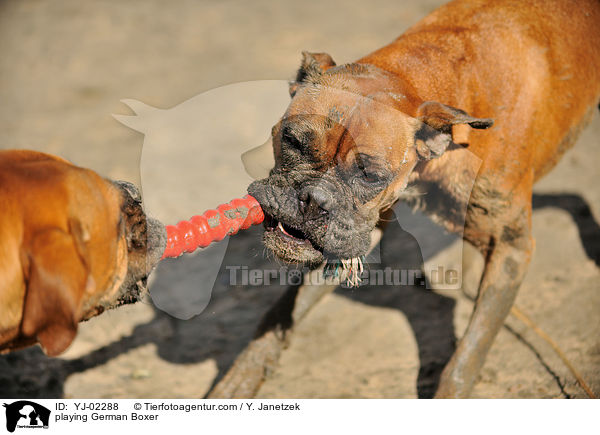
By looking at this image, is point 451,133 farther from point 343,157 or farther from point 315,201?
point 315,201

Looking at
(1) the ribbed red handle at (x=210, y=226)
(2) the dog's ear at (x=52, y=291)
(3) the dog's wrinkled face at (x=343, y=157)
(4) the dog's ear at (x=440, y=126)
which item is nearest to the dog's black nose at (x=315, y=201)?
(3) the dog's wrinkled face at (x=343, y=157)

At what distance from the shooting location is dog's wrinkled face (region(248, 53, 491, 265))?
3395 mm

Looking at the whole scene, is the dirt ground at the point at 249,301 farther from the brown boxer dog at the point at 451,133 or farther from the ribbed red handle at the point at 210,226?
the ribbed red handle at the point at 210,226

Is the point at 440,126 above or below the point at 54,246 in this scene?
above

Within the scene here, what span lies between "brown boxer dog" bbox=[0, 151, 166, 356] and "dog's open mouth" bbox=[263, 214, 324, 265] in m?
0.84

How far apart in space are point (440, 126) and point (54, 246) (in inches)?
81.5

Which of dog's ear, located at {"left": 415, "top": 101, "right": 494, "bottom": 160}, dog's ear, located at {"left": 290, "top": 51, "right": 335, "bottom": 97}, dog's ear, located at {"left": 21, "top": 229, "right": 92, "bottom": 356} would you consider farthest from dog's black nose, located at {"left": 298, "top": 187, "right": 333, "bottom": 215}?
dog's ear, located at {"left": 21, "top": 229, "right": 92, "bottom": 356}

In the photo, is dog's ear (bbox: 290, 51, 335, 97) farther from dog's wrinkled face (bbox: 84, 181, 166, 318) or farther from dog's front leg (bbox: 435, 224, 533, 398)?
dog's front leg (bbox: 435, 224, 533, 398)

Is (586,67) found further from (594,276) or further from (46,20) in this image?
(46,20)

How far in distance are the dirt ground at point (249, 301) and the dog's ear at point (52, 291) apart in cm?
190

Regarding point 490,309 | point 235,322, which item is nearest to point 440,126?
point 490,309

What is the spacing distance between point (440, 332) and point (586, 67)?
2160mm

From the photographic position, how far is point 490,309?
13.2 feet
